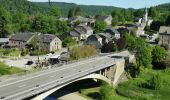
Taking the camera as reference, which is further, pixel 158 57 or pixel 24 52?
pixel 24 52

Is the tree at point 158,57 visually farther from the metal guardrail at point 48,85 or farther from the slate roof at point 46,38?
the slate roof at point 46,38

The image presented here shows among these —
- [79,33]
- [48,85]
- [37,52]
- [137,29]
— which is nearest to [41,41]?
[37,52]

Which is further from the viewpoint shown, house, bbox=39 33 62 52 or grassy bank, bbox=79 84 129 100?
house, bbox=39 33 62 52

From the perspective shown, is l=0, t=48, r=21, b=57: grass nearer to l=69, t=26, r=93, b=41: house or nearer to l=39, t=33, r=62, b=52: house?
l=39, t=33, r=62, b=52: house

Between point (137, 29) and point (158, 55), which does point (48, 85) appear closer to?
point (158, 55)

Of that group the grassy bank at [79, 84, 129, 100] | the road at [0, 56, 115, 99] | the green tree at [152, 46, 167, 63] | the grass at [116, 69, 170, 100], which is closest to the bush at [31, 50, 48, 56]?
the road at [0, 56, 115, 99]

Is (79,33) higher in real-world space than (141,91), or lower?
higher

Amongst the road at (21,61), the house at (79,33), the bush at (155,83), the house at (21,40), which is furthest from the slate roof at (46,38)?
the bush at (155,83)

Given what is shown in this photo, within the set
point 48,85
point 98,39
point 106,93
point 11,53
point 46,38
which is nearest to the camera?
point 48,85

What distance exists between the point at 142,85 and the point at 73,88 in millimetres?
12984

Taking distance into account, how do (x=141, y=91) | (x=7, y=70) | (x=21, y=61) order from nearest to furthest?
1. (x=141, y=91)
2. (x=7, y=70)
3. (x=21, y=61)

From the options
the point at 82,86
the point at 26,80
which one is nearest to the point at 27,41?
the point at 82,86

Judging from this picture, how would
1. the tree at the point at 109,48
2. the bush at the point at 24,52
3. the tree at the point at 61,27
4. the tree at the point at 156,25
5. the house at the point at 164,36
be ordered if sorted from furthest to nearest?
the tree at the point at 156,25 < the tree at the point at 61,27 < the house at the point at 164,36 < the tree at the point at 109,48 < the bush at the point at 24,52

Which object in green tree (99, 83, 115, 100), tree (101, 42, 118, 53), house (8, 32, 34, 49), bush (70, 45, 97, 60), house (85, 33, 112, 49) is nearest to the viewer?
green tree (99, 83, 115, 100)
